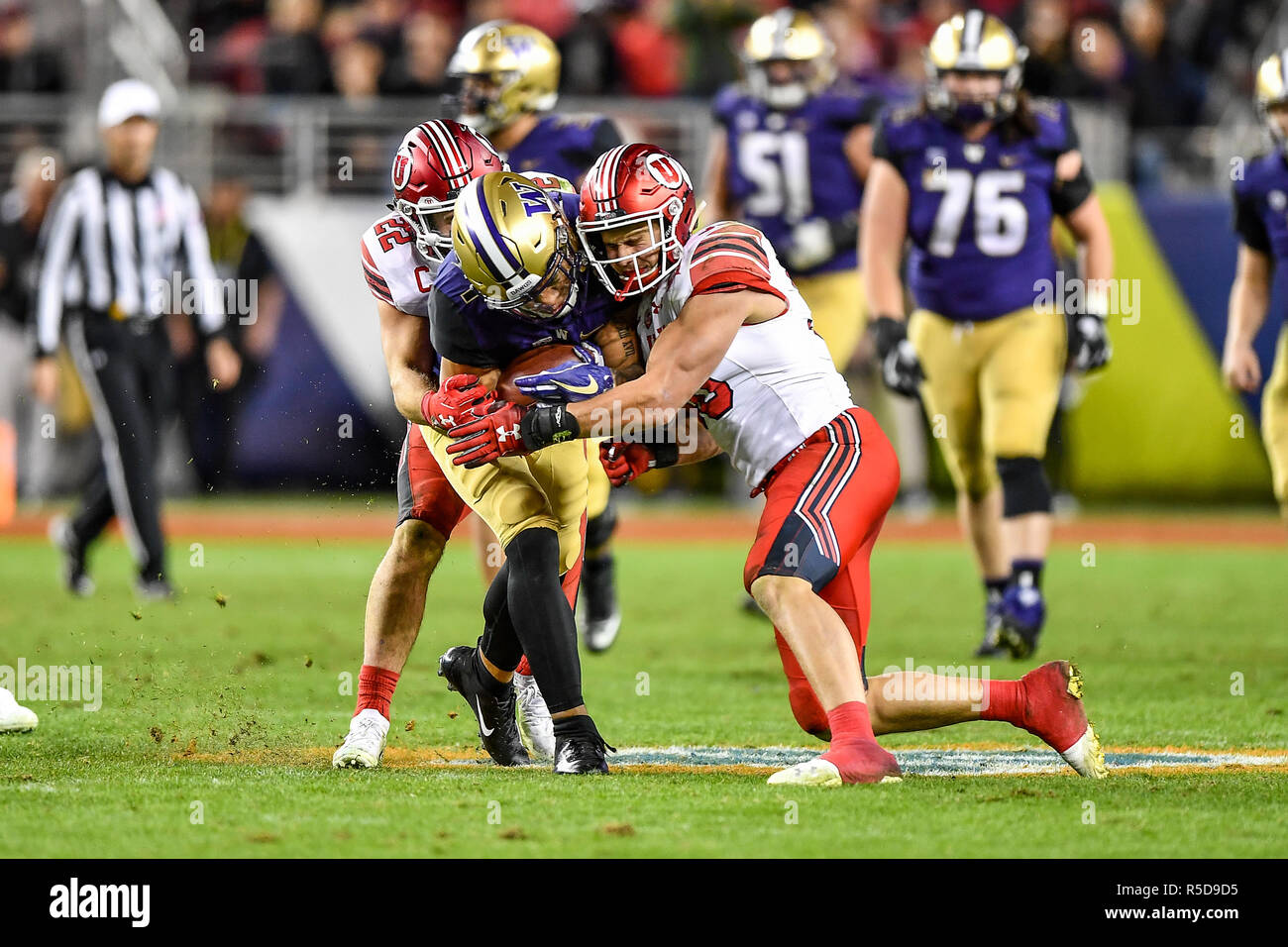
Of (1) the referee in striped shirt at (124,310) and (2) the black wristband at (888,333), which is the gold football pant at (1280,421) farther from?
(1) the referee in striped shirt at (124,310)

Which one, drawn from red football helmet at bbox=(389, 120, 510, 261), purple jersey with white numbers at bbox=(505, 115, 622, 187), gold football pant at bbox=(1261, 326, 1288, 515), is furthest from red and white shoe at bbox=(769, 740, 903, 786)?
purple jersey with white numbers at bbox=(505, 115, 622, 187)

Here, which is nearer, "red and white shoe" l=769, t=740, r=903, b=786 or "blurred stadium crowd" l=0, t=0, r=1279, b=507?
"red and white shoe" l=769, t=740, r=903, b=786

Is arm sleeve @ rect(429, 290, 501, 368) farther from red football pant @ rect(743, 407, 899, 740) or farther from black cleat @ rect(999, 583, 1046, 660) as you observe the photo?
black cleat @ rect(999, 583, 1046, 660)

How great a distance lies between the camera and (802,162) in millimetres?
8281

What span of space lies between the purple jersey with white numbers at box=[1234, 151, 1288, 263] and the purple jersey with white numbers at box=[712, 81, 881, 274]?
1.83 metres

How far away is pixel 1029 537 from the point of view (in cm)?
683

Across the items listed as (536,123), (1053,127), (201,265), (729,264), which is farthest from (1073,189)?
(201,265)

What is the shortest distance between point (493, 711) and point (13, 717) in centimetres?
144

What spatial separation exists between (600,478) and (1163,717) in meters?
1.87

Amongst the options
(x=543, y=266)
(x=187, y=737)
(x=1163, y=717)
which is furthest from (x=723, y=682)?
(x=543, y=266)

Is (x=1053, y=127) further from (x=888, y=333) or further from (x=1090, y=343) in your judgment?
(x=888, y=333)

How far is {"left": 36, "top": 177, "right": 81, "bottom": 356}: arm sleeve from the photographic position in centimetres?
869

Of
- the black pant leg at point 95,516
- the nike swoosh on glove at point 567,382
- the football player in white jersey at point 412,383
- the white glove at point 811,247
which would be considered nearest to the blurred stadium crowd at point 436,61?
the black pant leg at point 95,516

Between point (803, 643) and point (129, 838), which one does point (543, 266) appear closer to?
A: point (803, 643)
